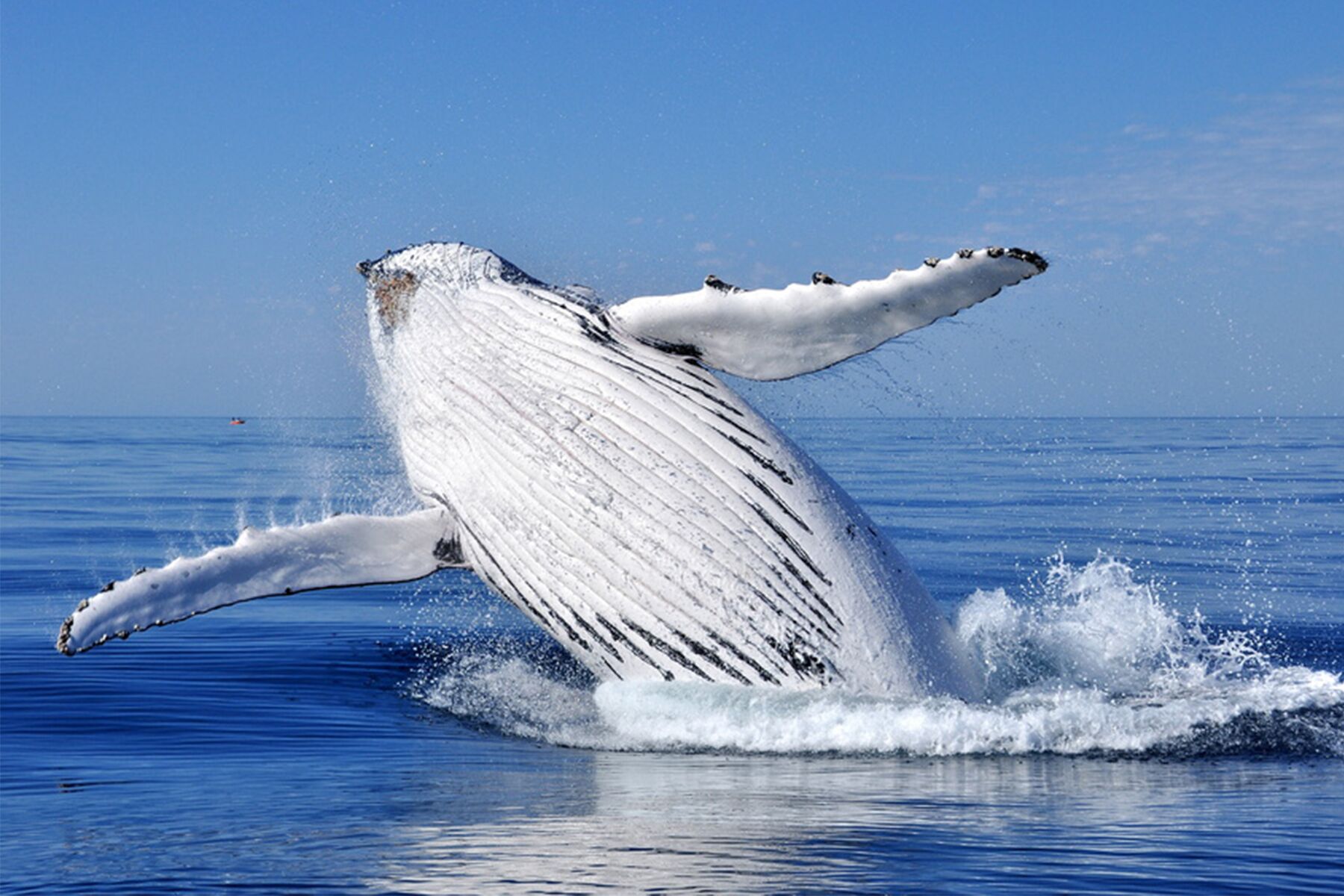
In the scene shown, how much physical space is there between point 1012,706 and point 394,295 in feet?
15.1

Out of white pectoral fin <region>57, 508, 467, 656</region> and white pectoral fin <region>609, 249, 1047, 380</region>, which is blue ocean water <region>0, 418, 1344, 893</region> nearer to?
white pectoral fin <region>57, 508, 467, 656</region>

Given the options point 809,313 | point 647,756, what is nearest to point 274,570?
point 647,756

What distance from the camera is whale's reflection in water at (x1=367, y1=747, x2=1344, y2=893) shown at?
4.14 metres

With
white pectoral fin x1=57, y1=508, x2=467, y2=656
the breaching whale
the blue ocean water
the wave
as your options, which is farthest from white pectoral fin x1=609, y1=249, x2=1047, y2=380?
white pectoral fin x1=57, y1=508, x2=467, y2=656

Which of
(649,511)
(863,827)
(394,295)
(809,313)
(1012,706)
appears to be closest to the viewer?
(863,827)

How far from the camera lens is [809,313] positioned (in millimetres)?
7027

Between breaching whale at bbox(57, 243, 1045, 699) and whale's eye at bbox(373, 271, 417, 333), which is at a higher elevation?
whale's eye at bbox(373, 271, 417, 333)

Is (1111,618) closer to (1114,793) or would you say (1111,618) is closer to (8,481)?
(1114,793)

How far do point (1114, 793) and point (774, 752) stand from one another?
169 centimetres

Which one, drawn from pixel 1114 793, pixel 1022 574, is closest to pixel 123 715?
pixel 1114 793

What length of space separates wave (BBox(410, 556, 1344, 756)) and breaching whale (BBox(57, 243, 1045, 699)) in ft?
0.69

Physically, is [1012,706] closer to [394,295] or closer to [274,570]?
[274,570]

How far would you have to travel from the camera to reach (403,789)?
5836 millimetres

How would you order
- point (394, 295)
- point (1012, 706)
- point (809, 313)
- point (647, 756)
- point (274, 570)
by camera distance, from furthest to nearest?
point (394, 295), point (274, 570), point (1012, 706), point (809, 313), point (647, 756)
